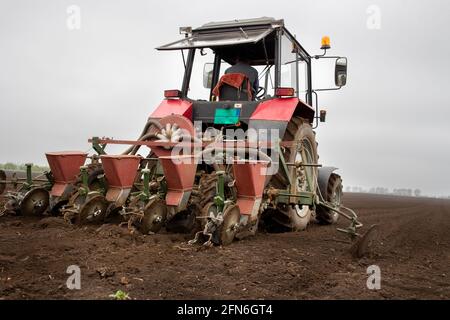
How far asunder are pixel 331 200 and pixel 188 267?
4.69m

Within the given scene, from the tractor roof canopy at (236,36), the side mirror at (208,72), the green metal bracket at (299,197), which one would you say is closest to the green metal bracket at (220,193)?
the green metal bracket at (299,197)

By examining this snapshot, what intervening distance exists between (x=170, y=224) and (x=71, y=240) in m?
1.16

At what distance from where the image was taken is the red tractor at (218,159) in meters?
4.43

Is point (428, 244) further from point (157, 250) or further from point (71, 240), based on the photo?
point (71, 240)

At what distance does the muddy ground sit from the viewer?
2.90m

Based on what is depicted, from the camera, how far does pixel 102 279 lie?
118 inches

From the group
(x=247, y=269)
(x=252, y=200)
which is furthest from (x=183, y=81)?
(x=247, y=269)

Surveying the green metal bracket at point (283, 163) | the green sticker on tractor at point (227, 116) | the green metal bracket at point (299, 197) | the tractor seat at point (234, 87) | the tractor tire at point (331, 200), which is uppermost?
the tractor seat at point (234, 87)

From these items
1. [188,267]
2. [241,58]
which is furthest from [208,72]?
[188,267]

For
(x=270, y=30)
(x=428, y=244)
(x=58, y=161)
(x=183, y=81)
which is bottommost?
(x=428, y=244)

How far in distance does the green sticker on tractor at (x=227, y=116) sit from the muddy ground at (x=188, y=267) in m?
1.71

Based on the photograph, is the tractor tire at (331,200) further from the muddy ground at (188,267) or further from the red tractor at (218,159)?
the muddy ground at (188,267)
